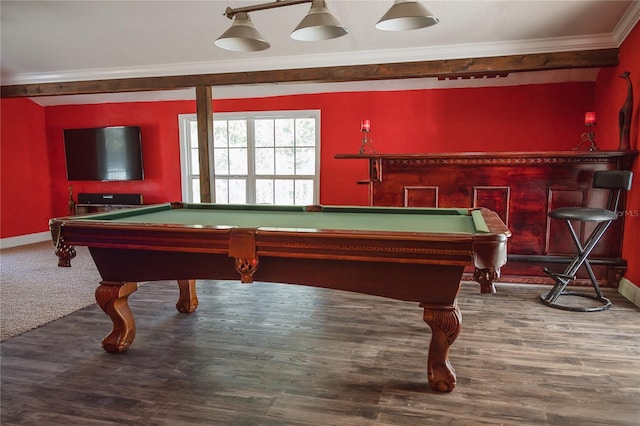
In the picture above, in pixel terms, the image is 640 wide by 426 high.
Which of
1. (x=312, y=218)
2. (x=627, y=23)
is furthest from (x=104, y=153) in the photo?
(x=627, y=23)

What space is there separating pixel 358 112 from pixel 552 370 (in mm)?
4116

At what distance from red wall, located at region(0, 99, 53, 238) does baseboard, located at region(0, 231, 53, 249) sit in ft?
0.23

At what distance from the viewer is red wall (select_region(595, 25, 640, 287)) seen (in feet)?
11.5

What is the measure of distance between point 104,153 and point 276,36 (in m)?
3.76

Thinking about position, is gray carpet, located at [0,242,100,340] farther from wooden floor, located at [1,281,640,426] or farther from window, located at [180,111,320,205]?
window, located at [180,111,320,205]

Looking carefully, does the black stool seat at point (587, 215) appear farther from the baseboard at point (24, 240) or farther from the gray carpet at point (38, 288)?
the baseboard at point (24, 240)

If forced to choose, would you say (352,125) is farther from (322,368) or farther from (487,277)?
(487,277)

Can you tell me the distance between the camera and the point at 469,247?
1780 millimetres

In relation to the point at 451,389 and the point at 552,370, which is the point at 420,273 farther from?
the point at 552,370

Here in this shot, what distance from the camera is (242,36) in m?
2.40

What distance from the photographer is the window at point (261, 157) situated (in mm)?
5945

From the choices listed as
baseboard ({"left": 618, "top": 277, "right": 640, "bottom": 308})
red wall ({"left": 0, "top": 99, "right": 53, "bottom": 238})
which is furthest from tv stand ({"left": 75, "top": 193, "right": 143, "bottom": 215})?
baseboard ({"left": 618, "top": 277, "right": 640, "bottom": 308})

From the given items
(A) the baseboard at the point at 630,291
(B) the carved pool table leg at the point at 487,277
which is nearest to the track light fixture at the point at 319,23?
(B) the carved pool table leg at the point at 487,277

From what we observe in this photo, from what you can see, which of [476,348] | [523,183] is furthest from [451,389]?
[523,183]
